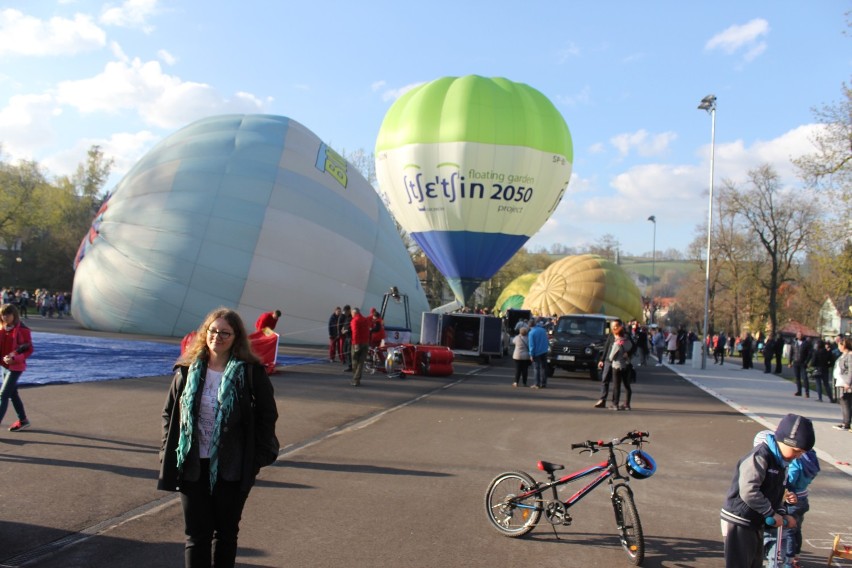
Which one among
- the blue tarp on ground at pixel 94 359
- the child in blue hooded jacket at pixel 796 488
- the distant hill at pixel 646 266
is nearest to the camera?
the child in blue hooded jacket at pixel 796 488

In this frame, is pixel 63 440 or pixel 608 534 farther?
pixel 63 440

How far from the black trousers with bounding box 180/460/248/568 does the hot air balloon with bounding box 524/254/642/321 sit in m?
44.4

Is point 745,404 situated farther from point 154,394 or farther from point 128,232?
Result: point 128,232

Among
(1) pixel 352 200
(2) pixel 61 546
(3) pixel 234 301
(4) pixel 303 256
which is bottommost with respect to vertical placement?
(2) pixel 61 546

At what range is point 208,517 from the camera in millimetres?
3803

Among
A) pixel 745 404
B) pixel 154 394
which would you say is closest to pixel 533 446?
pixel 154 394

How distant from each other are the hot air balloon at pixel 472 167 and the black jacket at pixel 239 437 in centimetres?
2363

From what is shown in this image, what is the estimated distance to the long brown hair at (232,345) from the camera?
3891mm

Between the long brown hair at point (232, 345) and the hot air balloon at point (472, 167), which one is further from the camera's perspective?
the hot air balloon at point (472, 167)

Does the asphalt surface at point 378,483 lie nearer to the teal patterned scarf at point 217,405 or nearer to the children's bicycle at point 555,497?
the children's bicycle at point 555,497

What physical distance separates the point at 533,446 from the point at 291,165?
61.6 feet

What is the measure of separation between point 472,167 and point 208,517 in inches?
941

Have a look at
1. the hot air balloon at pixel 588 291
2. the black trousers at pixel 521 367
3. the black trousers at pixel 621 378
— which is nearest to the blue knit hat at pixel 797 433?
the black trousers at pixel 621 378

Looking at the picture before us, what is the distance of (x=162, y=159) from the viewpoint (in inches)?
1048
